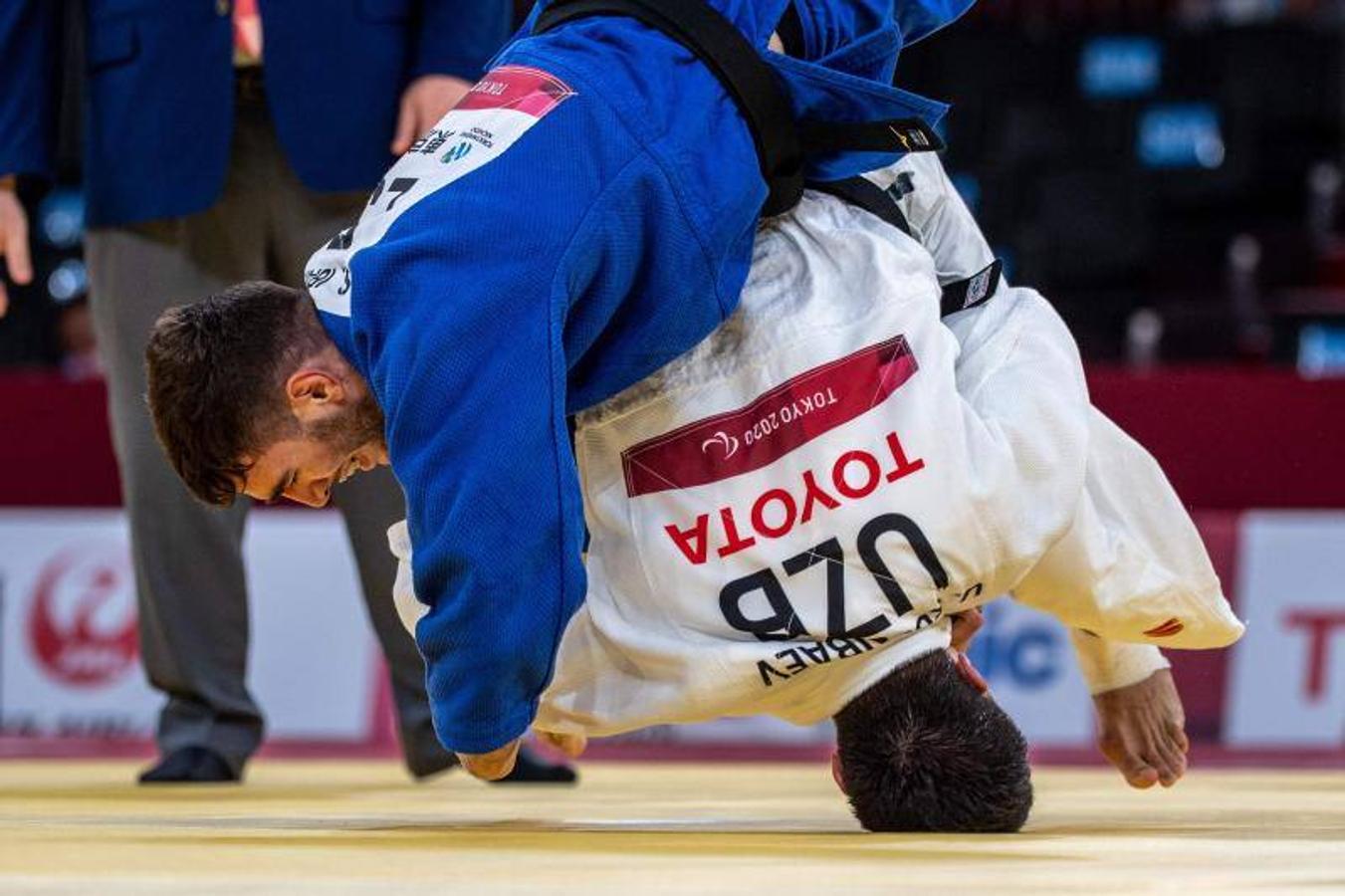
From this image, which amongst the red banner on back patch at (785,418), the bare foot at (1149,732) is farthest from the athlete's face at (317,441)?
the bare foot at (1149,732)

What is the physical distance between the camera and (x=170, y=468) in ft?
10.3

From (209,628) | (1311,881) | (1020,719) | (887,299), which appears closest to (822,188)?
(887,299)

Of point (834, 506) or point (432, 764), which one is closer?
point (834, 506)

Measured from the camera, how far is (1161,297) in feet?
23.8

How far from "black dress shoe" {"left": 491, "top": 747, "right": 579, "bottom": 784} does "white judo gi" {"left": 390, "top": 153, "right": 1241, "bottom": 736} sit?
0.76 metres

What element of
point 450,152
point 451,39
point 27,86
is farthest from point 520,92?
point 27,86

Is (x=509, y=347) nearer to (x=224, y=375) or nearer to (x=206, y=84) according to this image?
(x=224, y=375)

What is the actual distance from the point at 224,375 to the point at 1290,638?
2.69 m

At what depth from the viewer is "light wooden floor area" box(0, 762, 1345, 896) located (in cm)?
149

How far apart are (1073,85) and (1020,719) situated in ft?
13.6

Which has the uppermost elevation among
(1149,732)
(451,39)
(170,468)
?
(451,39)

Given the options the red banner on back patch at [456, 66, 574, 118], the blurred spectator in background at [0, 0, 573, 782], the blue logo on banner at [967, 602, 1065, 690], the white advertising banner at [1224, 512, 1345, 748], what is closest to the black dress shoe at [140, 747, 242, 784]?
the blurred spectator in background at [0, 0, 573, 782]

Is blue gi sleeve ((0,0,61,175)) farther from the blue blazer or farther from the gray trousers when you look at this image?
the gray trousers

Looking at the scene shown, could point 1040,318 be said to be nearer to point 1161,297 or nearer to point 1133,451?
point 1133,451
